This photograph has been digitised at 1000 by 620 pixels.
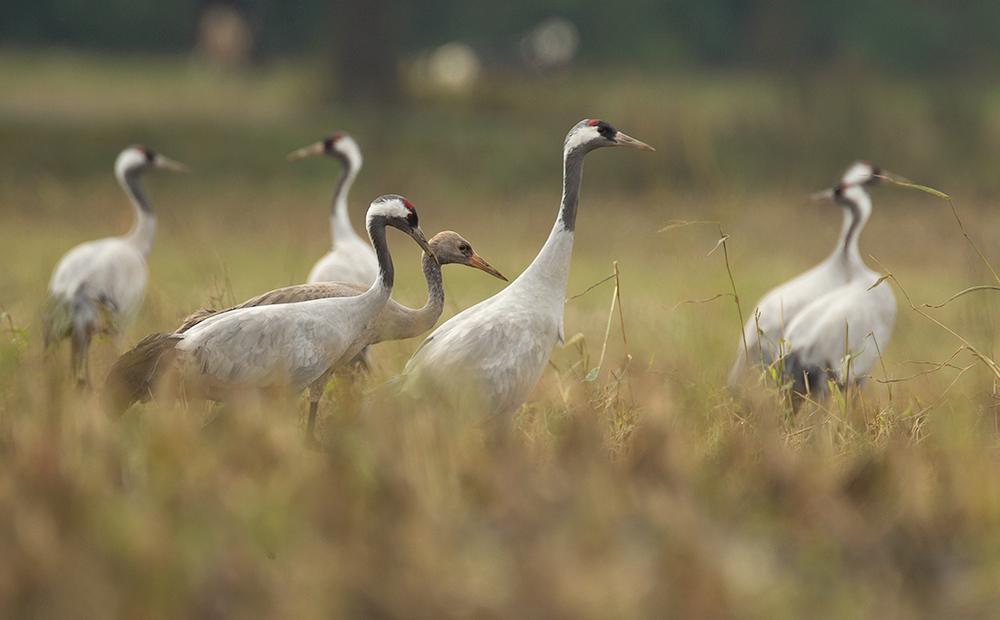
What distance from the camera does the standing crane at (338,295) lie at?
293 cm

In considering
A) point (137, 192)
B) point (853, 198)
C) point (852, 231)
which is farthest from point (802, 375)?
point (137, 192)

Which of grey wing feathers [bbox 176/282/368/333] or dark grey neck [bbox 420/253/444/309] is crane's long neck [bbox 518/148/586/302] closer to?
dark grey neck [bbox 420/253/444/309]

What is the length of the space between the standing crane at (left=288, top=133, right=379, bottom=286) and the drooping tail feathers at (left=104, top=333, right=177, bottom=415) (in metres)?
1.70

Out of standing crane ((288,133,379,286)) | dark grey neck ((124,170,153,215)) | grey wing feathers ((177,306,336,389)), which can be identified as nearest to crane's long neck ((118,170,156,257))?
dark grey neck ((124,170,153,215))

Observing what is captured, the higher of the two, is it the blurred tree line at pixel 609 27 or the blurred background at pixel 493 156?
the blurred tree line at pixel 609 27

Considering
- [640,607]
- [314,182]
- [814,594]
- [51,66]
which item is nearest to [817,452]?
[814,594]

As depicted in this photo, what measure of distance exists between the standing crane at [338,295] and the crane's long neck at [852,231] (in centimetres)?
257

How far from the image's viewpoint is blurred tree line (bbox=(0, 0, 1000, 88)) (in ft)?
81.7

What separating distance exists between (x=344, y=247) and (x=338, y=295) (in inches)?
68.1

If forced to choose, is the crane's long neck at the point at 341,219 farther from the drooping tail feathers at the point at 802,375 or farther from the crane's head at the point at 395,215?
the drooping tail feathers at the point at 802,375

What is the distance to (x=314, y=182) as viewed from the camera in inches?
548

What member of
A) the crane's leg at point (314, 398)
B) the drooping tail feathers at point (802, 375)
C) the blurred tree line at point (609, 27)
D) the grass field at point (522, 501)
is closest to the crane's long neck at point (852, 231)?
the grass field at point (522, 501)

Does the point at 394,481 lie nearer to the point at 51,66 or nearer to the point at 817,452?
the point at 817,452

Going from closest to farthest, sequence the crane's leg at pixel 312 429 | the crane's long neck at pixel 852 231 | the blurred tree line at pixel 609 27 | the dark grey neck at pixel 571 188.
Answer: the crane's leg at pixel 312 429 → the dark grey neck at pixel 571 188 → the crane's long neck at pixel 852 231 → the blurred tree line at pixel 609 27
